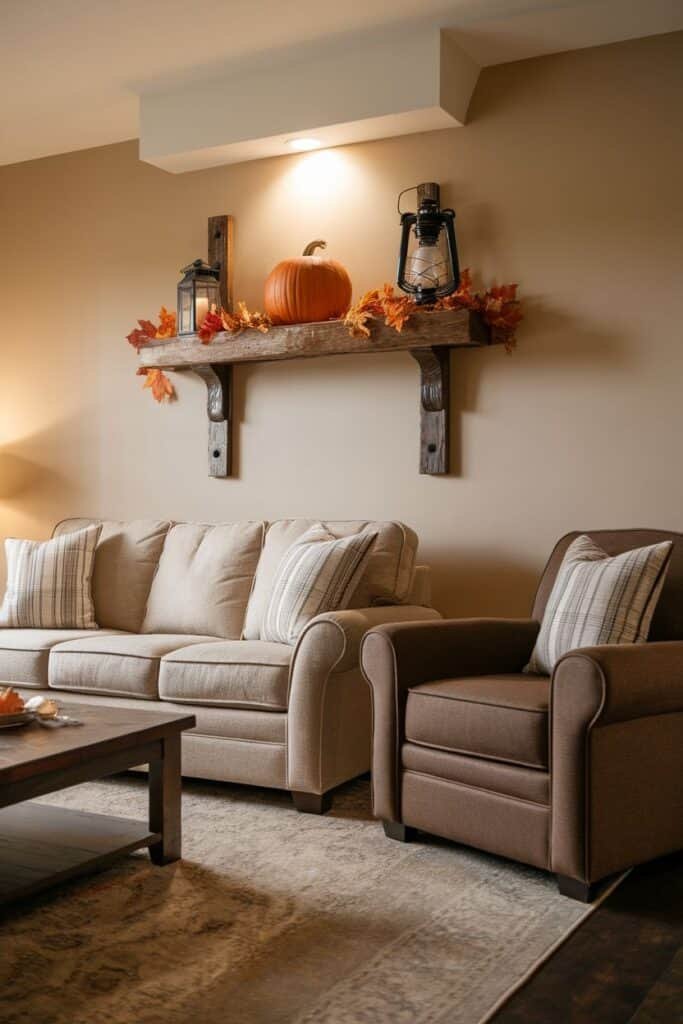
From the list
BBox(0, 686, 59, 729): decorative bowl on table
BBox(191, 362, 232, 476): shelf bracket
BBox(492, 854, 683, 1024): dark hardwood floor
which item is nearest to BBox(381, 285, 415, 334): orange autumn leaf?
BBox(191, 362, 232, 476): shelf bracket

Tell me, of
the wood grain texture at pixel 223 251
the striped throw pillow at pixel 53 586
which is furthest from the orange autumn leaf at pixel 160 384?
the striped throw pillow at pixel 53 586

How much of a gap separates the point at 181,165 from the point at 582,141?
176 cm

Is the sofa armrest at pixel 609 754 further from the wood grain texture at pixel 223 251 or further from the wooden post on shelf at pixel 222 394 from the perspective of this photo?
the wood grain texture at pixel 223 251

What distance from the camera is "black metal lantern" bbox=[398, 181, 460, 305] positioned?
13.4ft

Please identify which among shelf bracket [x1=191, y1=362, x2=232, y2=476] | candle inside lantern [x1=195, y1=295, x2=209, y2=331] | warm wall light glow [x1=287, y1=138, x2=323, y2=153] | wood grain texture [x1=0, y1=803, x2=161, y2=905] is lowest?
wood grain texture [x1=0, y1=803, x2=161, y2=905]

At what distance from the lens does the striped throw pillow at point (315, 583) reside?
365 centimetres

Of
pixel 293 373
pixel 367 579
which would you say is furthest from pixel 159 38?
pixel 367 579

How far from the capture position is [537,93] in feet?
13.5

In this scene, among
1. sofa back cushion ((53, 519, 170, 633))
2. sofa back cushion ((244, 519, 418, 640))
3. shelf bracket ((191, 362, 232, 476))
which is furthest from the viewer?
shelf bracket ((191, 362, 232, 476))

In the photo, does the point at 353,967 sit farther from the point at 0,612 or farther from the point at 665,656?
the point at 0,612

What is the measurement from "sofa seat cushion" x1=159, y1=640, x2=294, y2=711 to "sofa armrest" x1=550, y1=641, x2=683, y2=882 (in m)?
1.09

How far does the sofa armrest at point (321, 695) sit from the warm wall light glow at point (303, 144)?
2.07 metres

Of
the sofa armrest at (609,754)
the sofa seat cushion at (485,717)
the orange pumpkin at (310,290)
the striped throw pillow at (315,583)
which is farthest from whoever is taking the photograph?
the orange pumpkin at (310,290)

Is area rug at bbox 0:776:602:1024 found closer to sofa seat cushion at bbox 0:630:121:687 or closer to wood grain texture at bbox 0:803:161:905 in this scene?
wood grain texture at bbox 0:803:161:905
